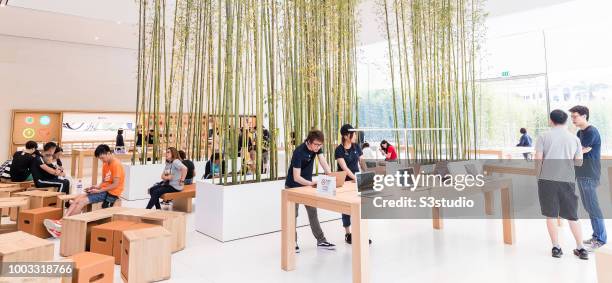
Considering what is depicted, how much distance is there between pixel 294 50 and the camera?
3918 millimetres

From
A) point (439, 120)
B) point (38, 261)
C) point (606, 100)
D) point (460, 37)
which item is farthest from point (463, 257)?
point (606, 100)

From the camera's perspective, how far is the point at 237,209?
3.34 metres

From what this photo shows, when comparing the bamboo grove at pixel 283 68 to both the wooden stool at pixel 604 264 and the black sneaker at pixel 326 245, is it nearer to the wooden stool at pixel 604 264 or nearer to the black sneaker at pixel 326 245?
the black sneaker at pixel 326 245

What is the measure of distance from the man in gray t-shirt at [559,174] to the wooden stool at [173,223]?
3.12 m

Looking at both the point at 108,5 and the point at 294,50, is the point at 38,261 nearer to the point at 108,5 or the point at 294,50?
the point at 294,50

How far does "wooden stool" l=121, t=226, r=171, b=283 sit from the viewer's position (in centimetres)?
224

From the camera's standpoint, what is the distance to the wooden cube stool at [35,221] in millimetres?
3316

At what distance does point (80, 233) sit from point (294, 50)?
2.76 metres

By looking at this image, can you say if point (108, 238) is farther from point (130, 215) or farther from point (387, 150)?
point (387, 150)

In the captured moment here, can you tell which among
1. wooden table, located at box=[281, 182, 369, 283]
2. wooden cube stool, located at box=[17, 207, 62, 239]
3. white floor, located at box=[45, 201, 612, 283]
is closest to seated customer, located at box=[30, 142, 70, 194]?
wooden cube stool, located at box=[17, 207, 62, 239]

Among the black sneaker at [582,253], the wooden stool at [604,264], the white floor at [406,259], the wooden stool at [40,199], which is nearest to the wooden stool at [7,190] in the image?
the wooden stool at [40,199]

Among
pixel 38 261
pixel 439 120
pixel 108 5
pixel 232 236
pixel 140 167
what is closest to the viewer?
pixel 38 261

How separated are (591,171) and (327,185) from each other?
7.75 ft

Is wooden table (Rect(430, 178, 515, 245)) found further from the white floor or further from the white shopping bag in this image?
the white shopping bag
